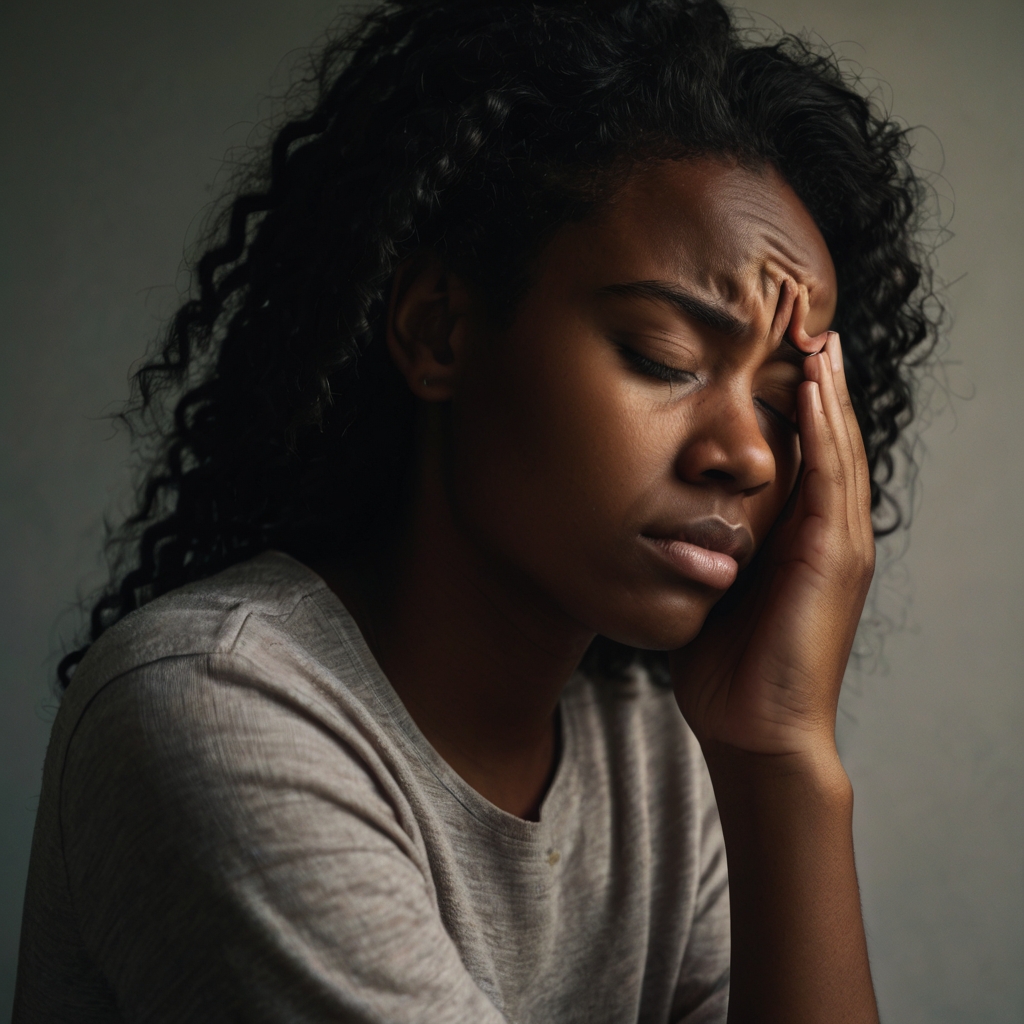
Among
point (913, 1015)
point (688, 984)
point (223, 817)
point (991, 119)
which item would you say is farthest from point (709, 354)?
point (913, 1015)

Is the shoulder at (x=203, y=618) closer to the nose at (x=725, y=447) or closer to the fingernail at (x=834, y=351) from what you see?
the nose at (x=725, y=447)

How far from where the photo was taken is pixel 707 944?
4.45ft

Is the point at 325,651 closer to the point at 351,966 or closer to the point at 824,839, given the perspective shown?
the point at 351,966

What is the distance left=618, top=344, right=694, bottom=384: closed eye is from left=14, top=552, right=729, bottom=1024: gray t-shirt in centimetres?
41

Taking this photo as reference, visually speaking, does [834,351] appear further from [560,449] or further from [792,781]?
[792,781]

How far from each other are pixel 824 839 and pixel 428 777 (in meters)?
0.42

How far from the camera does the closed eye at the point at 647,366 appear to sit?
997 millimetres

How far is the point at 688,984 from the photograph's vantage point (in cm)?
134

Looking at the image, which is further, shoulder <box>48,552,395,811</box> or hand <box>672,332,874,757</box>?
hand <box>672,332,874,757</box>

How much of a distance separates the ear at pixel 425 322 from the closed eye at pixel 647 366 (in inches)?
8.3

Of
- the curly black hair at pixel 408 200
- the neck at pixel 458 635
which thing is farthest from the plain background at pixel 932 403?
the neck at pixel 458 635

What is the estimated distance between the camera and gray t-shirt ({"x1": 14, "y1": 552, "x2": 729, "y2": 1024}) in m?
0.78

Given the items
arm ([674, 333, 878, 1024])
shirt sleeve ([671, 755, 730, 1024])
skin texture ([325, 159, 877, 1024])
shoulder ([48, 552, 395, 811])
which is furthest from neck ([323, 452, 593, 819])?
shirt sleeve ([671, 755, 730, 1024])

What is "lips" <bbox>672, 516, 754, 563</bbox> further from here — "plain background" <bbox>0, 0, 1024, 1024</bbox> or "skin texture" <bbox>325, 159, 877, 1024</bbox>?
"plain background" <bbox>0, 0, 1024, 1024</bbox>
